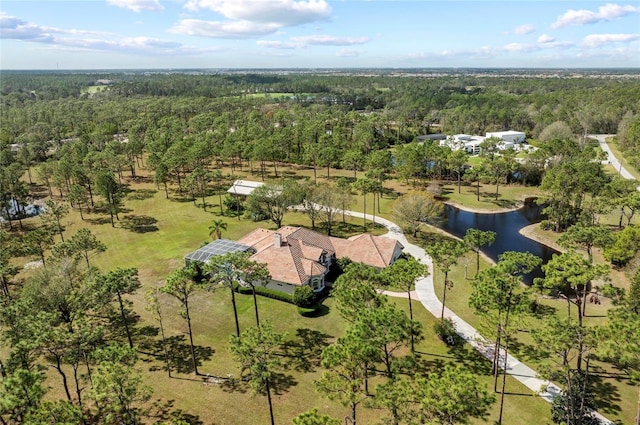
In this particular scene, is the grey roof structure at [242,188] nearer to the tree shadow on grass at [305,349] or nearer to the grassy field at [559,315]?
the grassy field at [559,315]

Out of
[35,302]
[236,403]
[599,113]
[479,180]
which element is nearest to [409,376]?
[236,403]

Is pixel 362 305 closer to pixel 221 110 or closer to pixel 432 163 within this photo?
pixel 432 163

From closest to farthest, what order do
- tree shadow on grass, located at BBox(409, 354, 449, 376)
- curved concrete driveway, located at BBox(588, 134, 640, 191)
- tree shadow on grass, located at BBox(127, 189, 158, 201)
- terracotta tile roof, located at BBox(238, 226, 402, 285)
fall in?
tree shadow on grass, located at BBox(409, 354, 449, 376), terracotta tile roof, located at BBox(238, 226, 402, 285), tree shadow on grass, located at BBox(127, 189, 158, 201), curved concrete driveway, located at BBox(588, 134, 640, 191)

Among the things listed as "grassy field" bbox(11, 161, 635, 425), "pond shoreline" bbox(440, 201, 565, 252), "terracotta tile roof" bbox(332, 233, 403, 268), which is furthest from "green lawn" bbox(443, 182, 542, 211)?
"terracotta tile roof" bbox(332, 233, 403, 268)

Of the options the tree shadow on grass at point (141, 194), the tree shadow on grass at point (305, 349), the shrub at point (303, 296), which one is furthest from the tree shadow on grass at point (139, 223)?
the tree shadow on grass at point (305, 349)

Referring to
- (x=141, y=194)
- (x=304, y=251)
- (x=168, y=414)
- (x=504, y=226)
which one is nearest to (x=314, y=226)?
(x=304, y=251)

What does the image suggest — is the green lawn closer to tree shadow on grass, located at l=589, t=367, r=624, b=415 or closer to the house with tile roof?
the house with tile roof
